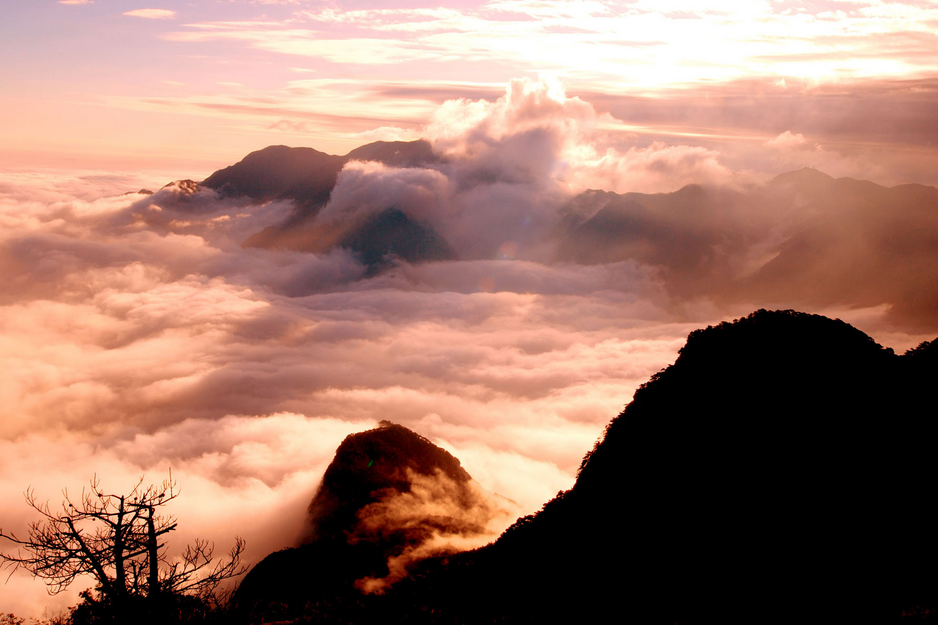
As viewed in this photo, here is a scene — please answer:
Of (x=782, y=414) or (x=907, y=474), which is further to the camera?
(x=782, y=414)

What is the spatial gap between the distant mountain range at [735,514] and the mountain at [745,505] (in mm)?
69

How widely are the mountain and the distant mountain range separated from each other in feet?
0.23

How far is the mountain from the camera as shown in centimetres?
1958

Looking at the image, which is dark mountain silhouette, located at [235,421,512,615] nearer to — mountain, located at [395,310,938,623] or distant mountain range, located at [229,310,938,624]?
distant mountain range, located at [229,310,938,624]

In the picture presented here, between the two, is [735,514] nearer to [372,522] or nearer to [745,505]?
[745,505]

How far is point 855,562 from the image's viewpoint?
19859mm

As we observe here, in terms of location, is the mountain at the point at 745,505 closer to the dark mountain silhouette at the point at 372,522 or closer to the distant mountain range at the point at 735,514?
the distant mountain range at the point at 735,514

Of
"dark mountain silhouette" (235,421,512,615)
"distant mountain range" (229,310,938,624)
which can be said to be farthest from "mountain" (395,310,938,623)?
"dark mountain silhouette" (235,421,512,615)

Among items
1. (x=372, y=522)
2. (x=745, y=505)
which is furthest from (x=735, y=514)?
(x=372, y=522)

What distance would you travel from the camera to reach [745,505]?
22281mm

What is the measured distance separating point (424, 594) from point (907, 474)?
20.4 m

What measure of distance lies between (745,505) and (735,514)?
0.57 m

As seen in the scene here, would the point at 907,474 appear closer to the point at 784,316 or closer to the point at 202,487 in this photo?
the point at 784,316

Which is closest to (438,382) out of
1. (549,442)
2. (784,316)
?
(549,442)
